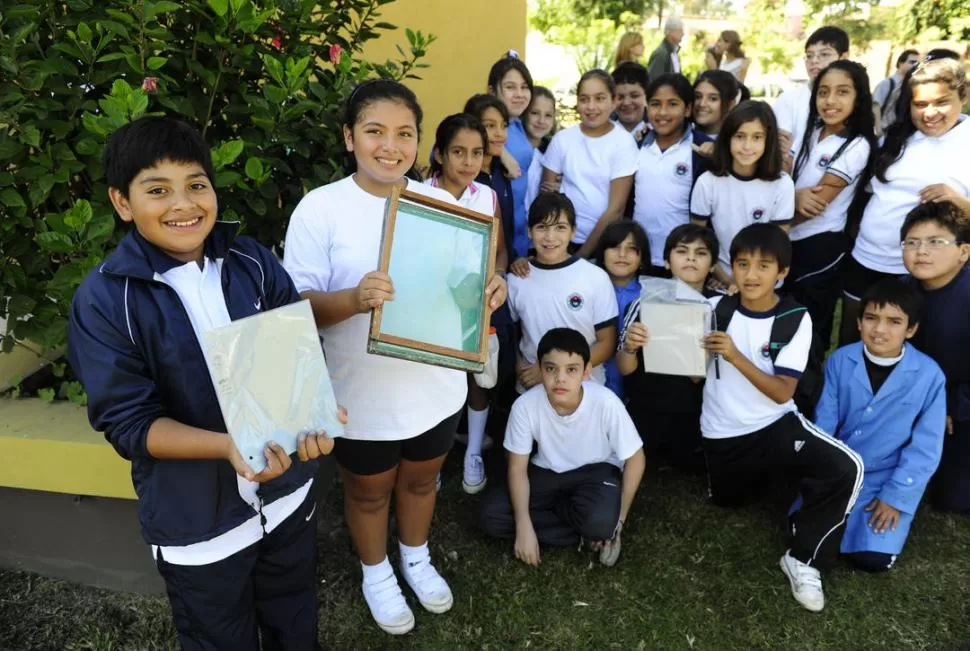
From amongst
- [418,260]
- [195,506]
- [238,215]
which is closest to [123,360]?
[195,506]

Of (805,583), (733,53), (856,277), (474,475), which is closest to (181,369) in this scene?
(474,475)

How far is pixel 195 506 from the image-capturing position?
1707 millimetres

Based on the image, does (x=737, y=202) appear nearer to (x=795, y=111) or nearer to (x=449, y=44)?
(x=795, y=111)

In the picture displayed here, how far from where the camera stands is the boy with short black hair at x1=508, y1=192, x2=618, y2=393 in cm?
323

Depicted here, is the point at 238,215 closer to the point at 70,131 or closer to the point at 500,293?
the point at 70,131

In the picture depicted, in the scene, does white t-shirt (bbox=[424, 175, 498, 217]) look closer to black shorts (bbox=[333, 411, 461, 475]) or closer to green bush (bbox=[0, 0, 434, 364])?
green bush (bbox=[0, 0, 434, 364])

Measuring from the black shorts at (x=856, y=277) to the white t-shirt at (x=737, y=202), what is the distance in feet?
1.56

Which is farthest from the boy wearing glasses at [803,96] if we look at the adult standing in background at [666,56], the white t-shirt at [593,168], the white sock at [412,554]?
the adult standing in background at [666,56]

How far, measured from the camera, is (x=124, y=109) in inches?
76.8

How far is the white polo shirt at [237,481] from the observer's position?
1.68 metres

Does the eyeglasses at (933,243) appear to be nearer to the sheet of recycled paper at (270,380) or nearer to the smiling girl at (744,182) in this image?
the smiling girl at (744,182)

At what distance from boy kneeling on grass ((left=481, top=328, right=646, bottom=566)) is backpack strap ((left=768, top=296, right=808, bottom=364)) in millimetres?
677

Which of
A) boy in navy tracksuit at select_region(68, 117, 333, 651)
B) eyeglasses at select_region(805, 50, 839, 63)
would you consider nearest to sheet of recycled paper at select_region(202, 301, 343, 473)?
boy in navy tracksuit at select_region(68, 117, 333, 651)

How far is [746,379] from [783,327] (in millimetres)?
268
